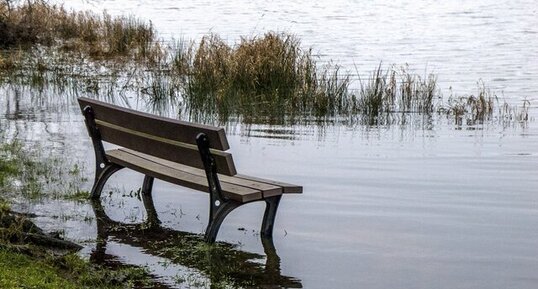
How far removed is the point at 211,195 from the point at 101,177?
2052 millimetres

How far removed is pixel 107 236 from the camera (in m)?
8.16

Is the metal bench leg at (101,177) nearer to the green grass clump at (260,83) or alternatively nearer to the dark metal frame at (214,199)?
the dark metal frame at (214,199)

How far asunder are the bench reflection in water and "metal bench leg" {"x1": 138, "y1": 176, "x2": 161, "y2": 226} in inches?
0.7

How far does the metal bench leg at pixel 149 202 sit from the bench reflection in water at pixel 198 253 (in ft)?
0.06

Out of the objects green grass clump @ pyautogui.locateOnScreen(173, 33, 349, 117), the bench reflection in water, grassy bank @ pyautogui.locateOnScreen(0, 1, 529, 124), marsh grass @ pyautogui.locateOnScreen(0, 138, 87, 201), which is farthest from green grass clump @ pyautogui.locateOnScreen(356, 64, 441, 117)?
the bench reflection in water

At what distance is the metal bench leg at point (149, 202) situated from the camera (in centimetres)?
888

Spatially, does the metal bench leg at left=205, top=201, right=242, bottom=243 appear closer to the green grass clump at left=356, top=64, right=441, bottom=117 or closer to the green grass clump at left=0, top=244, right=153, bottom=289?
the green grass clump at left=0, top=244, right=153, bottom=289

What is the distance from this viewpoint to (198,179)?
815 centimetres

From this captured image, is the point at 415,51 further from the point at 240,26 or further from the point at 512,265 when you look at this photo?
the point at 512,265

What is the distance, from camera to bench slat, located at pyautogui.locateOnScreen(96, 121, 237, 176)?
7466mm

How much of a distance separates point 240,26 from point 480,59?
45.4ft

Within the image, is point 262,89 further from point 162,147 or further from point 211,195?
point 211,195

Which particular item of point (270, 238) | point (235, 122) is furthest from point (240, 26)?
point (270, 238)

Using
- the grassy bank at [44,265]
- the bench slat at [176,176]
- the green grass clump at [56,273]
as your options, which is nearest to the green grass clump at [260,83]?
the bench slat at [176,176]
